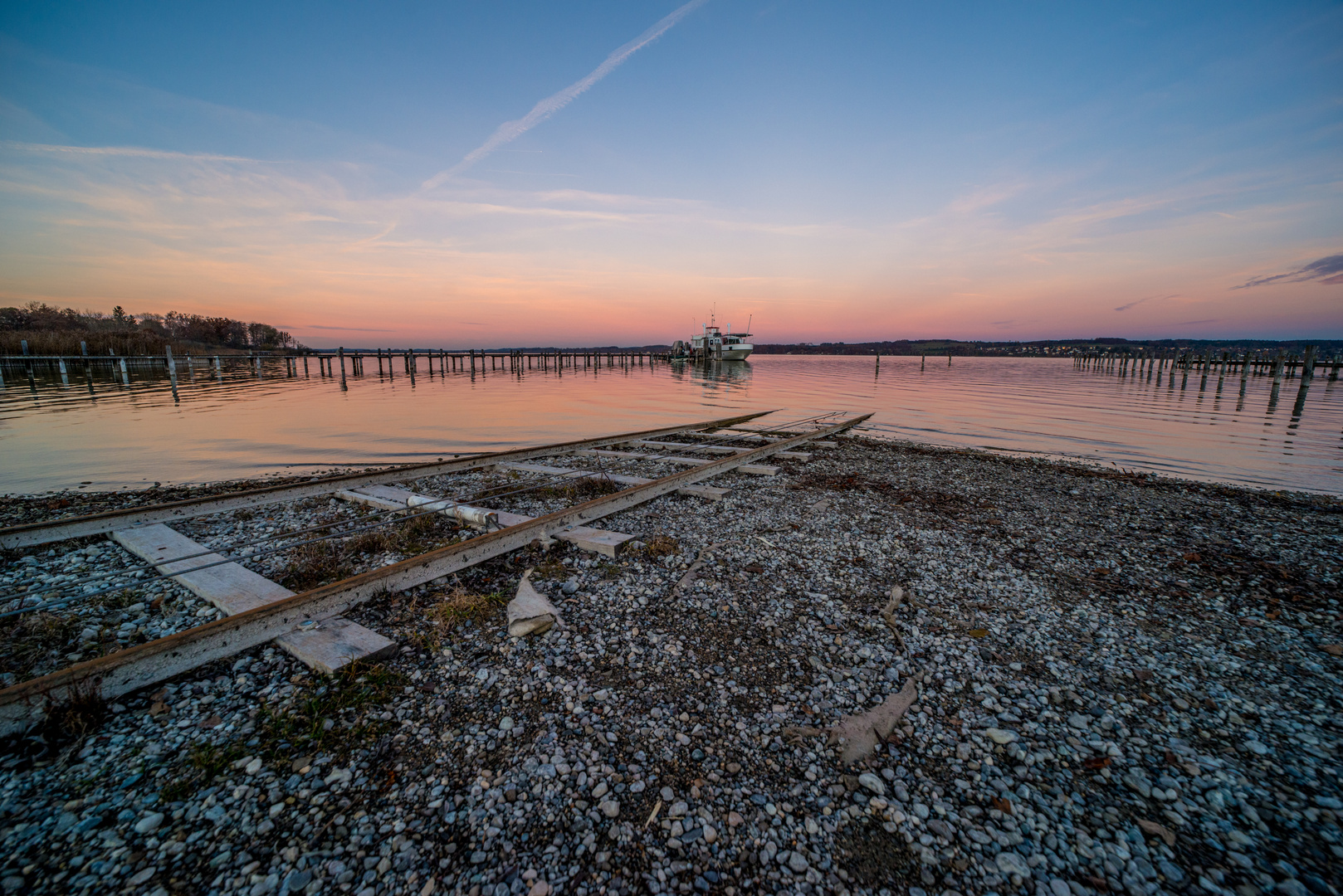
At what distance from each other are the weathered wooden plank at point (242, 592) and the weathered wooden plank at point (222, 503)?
241 mm

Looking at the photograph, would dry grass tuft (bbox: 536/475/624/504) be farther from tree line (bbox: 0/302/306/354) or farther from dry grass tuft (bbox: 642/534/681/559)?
tree line (bbox: 0/302/306/354)

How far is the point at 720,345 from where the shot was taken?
98688 mm

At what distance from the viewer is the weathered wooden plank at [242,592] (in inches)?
156

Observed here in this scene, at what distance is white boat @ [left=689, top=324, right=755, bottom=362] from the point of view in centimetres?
9888

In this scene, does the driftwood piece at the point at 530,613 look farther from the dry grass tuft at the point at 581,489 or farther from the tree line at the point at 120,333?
the tree line at the point at 120,333

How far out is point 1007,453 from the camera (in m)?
15.7

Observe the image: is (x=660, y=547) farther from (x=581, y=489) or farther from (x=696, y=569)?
(x=581, y=489)

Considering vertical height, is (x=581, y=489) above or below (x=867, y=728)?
above

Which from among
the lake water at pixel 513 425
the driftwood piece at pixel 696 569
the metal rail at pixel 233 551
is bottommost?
the lake water at pixel 513 425

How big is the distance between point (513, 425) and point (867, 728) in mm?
20149

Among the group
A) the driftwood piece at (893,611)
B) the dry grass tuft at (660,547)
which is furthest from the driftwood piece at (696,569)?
the driftwood piece at (893,611)

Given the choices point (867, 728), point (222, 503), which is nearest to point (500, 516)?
point (222, 503)

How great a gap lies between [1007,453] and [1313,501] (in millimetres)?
6096

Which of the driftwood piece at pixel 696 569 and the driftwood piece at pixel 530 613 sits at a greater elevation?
the driftwood piece at pixel 530 613
